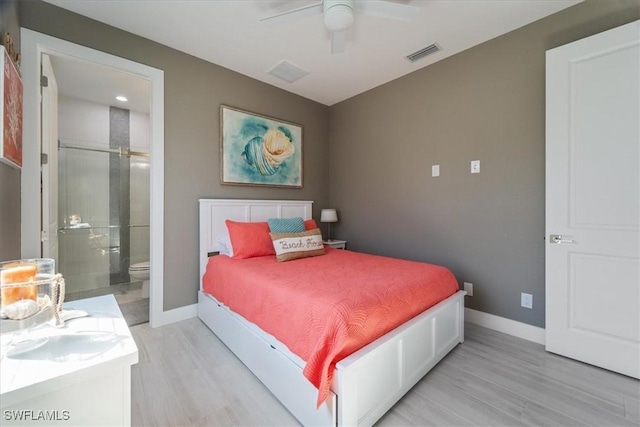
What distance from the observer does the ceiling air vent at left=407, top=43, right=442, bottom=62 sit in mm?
2604

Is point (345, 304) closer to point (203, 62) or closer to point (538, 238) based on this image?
point (538, 238)

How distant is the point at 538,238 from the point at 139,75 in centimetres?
374

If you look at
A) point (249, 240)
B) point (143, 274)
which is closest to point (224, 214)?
point (249, 240)

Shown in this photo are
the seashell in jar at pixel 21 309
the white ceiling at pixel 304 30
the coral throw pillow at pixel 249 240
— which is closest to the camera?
the seashell in jar at pixel 21 309

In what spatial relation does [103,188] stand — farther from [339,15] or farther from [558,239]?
[558,239]

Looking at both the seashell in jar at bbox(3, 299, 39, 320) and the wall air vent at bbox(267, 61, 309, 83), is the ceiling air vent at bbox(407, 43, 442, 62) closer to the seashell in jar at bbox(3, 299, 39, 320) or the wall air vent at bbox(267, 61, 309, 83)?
the wall air vent at bbox(267, 61, 309, 83)

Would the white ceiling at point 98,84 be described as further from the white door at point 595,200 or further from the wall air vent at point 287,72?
the white door at point 595,200

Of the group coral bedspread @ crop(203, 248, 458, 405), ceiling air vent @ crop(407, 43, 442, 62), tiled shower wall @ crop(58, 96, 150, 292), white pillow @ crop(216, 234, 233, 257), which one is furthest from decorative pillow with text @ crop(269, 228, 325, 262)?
tiled shower wall @ crop(58, 96, 150, 292)

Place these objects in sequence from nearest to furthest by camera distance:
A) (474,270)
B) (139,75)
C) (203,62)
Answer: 1. (139,75)
2. (474,270)
3. (203,62)

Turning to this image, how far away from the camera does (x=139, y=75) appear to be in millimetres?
2473

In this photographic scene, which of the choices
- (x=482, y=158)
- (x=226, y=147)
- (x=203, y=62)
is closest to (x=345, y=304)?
(x=482, y=158)

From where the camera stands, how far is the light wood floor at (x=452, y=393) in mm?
1458

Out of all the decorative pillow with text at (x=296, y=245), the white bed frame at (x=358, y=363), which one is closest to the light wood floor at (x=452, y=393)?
the white bed frame at (x=358, y=363)

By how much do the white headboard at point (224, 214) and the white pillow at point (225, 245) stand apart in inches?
2.5
